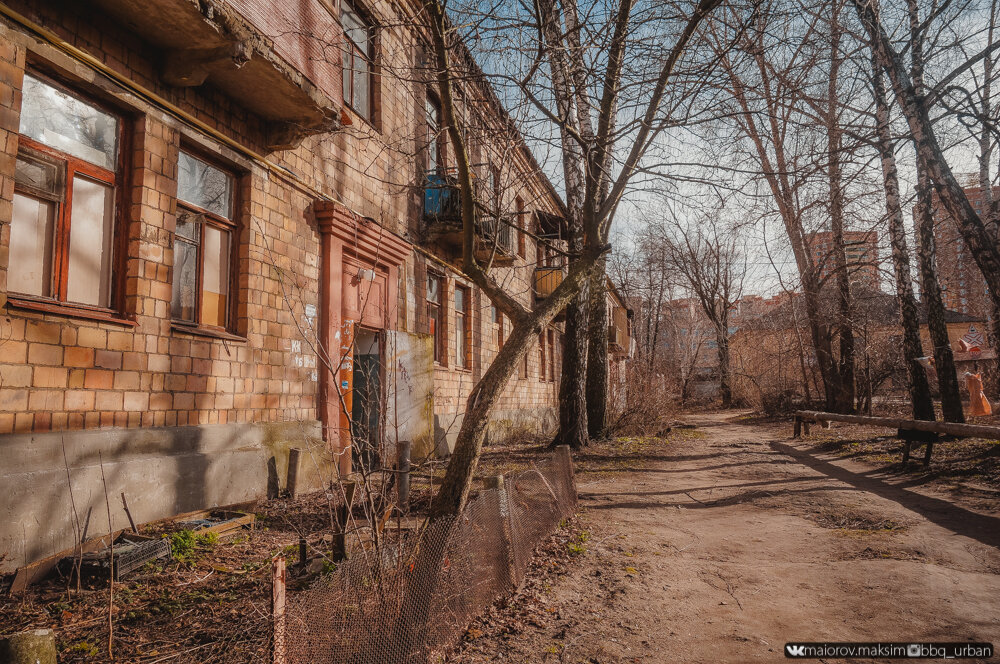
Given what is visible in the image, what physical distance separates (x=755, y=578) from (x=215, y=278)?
227 inches

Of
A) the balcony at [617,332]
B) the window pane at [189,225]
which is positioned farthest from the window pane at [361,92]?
the balcony at [617,332]

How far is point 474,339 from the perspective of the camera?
1325 centimetres

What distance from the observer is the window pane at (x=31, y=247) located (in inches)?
171

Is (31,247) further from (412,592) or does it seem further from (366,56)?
(366,56)

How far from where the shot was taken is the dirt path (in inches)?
127

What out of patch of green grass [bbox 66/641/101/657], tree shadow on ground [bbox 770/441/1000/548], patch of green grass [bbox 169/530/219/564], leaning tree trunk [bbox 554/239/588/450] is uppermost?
leaning tree trunk [bbox 554/239/588/450]

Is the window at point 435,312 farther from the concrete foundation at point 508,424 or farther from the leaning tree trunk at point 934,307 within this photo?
the leaning tree trunk at point 934,307

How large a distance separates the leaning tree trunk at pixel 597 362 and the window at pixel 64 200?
8559mm

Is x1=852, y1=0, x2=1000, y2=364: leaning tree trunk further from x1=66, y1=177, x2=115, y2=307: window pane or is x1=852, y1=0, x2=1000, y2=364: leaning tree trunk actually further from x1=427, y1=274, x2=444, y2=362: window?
x1=66, y1=177, x2=115, y2=307: window pane

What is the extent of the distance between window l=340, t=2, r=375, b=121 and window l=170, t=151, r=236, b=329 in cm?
310

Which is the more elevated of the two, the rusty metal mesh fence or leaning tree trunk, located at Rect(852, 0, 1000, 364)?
leaning tree trunk, located at Rect(852, 0, 1000, 364)

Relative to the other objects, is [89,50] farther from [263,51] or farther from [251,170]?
[251,170]

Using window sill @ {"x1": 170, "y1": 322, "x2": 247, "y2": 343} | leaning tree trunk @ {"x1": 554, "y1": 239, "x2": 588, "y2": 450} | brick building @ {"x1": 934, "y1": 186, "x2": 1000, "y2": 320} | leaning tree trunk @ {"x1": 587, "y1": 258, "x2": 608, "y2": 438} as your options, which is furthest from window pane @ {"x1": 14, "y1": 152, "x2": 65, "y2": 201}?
brick building @ {"x1": 934, "y1": 186, "x2": 1000, "y2": 320}

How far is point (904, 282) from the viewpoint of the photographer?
460 inches
